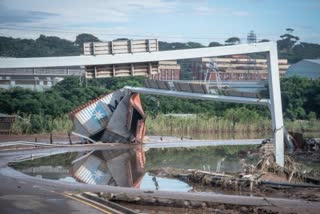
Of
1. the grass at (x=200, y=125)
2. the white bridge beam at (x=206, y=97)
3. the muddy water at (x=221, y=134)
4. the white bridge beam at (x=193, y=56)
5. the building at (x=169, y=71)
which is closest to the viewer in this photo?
the white bridge beam at (x=193, y=56)

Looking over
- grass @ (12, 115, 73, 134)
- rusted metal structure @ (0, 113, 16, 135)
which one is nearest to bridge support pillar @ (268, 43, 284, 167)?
rusted metal structure @ (0, 113, 16, 135)

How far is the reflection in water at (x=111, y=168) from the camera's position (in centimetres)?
2545

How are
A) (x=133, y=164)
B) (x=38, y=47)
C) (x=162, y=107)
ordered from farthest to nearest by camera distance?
(x=38, y=47), (x=162, y=107), (x=133, y=164)

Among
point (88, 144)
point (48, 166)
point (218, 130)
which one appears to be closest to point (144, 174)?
point (48, 166)

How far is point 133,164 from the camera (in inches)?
1277

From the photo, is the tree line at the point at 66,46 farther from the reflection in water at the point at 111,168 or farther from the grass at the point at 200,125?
the reflection in water at the point at 111,168

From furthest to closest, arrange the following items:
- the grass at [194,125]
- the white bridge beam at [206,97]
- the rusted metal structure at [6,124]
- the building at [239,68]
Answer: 1. the building at [239,68]
2. the grass at [194,125]
3. the rusted metal structure at [6,124]
4. the white bridge beam at [206,97]

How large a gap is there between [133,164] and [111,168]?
2.06 meters

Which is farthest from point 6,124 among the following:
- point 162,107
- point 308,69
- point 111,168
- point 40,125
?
point 308,69

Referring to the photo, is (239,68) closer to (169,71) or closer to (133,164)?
(169,71)

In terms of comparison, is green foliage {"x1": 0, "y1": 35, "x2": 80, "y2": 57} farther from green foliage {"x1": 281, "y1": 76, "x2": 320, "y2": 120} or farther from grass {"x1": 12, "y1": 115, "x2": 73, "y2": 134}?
grass {"x1": 12, "y1": 115, "x2": 73, "y2": 134}

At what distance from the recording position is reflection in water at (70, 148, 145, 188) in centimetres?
2545

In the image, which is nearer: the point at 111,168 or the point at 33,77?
the point at 111,168

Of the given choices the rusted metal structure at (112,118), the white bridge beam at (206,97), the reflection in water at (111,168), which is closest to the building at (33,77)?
the rusted metal structure at (112,118)
